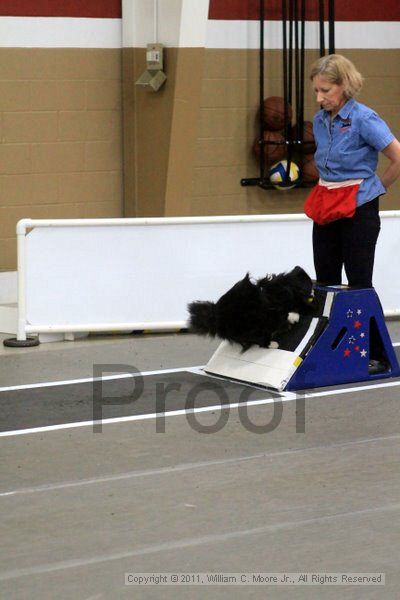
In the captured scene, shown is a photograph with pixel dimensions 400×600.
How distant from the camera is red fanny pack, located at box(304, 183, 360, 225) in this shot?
6398 millimetres

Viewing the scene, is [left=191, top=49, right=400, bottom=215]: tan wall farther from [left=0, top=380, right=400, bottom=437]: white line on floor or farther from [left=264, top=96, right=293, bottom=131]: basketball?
[left=0, top=380, right=400, bottom=437]: white line on floor

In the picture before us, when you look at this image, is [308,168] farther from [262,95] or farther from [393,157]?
[393,157]

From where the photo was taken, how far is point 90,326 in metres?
7.84

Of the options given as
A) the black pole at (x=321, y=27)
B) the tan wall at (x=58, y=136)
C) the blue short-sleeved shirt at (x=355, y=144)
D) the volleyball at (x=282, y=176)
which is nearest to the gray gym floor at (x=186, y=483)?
the blue short-sleeved shirt at (x=355, y=144)

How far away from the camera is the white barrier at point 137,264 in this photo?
774 centimetres

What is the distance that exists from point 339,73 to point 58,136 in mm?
4201

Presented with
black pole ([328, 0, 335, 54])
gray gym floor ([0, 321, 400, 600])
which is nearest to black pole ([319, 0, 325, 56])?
black pole ([328, 0, 335, 54])

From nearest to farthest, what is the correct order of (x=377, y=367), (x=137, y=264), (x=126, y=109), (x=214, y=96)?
(x=377, y=367) < (x=137, y=264) < (x=126, y=109) < (x=214, y=96)

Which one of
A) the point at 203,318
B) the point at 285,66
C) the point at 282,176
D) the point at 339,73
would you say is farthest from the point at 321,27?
the point at 203,318

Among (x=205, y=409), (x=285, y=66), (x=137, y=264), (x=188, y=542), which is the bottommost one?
(x=188, y=542)

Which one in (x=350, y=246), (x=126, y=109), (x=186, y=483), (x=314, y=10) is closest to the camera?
(x=186, y=483)

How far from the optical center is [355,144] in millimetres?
6383

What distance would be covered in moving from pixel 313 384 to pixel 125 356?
1.45 m

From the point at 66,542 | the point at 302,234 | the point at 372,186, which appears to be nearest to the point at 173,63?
the point at 302,234
